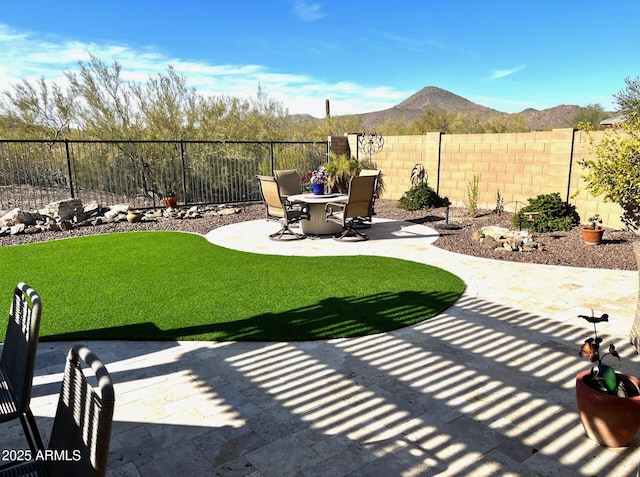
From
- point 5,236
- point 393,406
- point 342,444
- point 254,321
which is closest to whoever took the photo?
point 342,444

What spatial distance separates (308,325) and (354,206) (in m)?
3.73

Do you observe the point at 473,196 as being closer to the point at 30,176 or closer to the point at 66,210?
the point at 66,210

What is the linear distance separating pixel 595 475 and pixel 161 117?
51.0 ft

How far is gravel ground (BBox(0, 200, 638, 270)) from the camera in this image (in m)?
6.16

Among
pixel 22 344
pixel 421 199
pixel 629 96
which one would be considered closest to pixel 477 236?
pixel 421 199

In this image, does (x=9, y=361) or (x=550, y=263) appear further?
(x=550, y=263)

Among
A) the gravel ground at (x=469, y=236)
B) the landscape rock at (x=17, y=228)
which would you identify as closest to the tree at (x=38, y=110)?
the landscape rock at (x=17, y=228)

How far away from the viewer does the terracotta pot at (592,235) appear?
21.9 ft

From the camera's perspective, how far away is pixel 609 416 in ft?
7.32

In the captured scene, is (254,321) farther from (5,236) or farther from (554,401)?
(5,236)

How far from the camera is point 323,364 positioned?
10.8 feet

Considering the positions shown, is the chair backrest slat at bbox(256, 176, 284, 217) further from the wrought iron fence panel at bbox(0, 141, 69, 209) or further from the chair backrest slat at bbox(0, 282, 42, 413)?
the chair backrest slat at bbox(0, 282, 42, 413)

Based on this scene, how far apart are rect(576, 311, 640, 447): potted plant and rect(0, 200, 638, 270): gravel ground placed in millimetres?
4024

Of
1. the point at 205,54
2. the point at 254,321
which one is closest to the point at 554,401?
the point at 254,321
